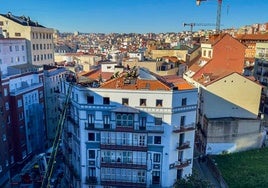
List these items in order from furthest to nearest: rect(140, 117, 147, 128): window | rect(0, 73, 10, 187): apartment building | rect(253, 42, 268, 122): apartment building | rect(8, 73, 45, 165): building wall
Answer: rect(253, 42, 268, 122): apartment building < rect(8, 73, 45, 165): building wall < rect(0, 73, 10, 187): apartment building < rect(140, 117, 147, 128): window

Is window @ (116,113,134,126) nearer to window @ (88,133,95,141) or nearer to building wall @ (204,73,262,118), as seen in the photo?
window @ (88,133,95,141)

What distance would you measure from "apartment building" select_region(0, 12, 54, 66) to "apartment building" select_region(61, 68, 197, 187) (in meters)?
31.9

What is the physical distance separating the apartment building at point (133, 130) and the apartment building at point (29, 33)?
105 ft

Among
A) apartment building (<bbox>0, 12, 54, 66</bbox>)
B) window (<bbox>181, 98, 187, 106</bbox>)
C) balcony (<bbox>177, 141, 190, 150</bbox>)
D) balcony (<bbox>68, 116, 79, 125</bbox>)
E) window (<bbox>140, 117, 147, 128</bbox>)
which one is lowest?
balcony (<bbox>177, 141, 190, 150</bbox>)

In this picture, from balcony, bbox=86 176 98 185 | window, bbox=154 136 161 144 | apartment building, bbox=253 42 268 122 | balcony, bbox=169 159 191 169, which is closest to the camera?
window, bbox=154 136 161 144

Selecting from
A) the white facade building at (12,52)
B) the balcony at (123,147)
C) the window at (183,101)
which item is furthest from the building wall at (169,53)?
the balcony at (123,147)

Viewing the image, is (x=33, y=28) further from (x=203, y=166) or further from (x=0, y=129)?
(x=203, y=166)

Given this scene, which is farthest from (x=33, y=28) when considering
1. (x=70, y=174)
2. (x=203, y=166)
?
(x=203, y=166)

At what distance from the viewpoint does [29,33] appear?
2598 inches

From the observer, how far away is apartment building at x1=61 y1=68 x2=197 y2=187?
1470 inches

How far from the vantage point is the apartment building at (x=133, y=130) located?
3734cm

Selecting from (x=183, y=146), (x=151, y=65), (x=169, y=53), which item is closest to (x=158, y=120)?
(x=183, y=146)

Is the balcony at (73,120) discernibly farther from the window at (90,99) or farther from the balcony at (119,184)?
the balcony at (119,184)

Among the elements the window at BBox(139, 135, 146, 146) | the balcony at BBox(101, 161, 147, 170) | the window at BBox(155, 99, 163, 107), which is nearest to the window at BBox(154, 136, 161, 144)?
the window at BBox(139, 135, 146, 146)
